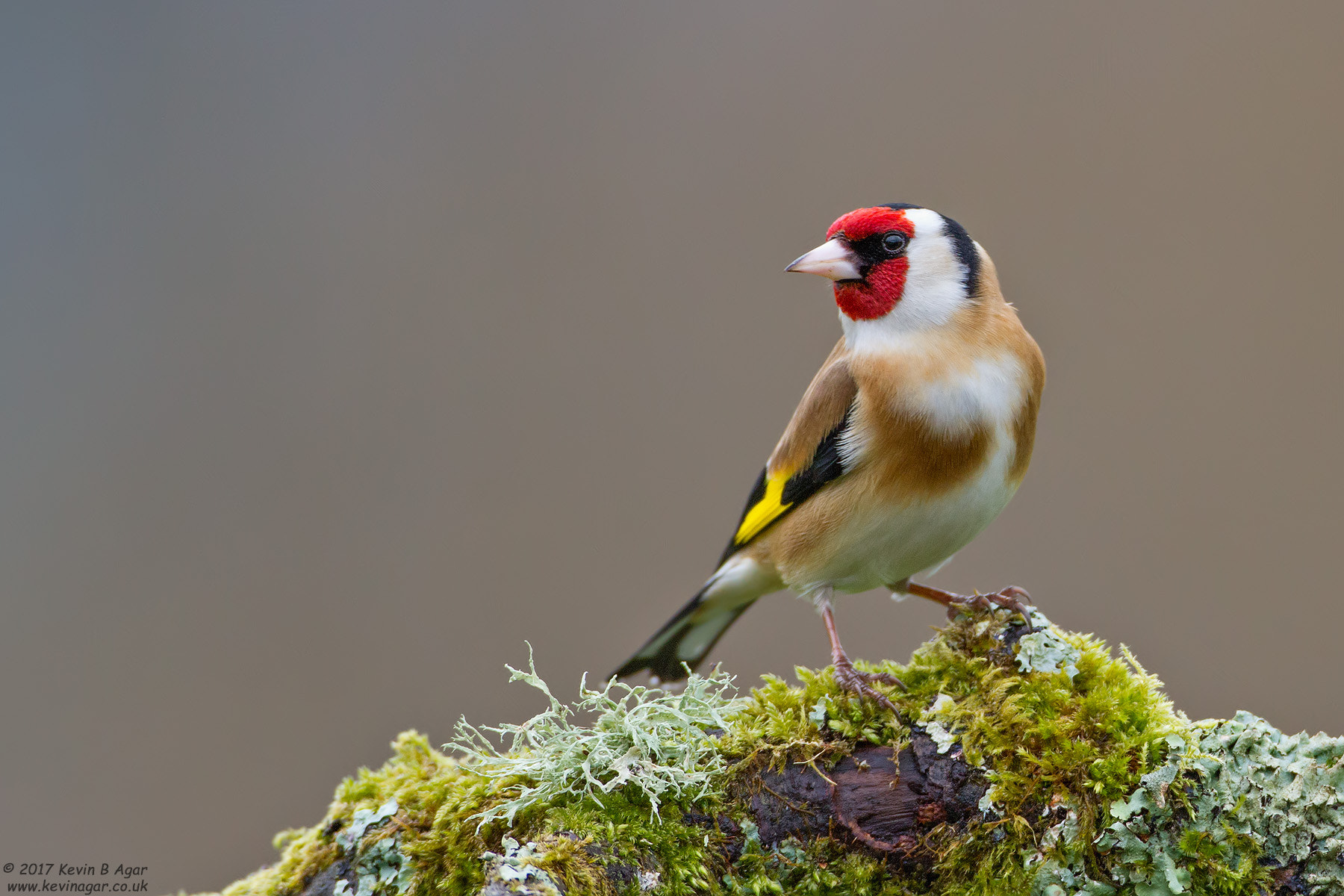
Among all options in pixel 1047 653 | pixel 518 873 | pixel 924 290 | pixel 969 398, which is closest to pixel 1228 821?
pixel 1047 653

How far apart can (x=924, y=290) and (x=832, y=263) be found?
0.28 meters

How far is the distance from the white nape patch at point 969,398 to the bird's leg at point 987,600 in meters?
0.45

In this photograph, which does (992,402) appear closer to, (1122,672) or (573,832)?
(1122,672)

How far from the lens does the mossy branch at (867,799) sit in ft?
6.55

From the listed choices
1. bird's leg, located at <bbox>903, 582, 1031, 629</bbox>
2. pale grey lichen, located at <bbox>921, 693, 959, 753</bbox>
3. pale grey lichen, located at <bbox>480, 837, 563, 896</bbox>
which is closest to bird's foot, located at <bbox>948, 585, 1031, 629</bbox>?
bird's leg, located at <bbox>903, 582, 1031, 629</bbox>

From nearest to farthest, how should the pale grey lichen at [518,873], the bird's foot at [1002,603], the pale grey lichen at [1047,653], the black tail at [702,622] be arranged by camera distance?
the pale grey lichen at [518,873], the pale grey lichen at [1047,653], the bird's foot at [1002,603], the black tail at [702,622]

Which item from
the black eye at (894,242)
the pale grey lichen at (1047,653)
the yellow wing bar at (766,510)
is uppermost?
the black eye at (894,242)

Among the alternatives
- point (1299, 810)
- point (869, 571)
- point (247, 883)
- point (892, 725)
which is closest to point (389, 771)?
point (247, 883)

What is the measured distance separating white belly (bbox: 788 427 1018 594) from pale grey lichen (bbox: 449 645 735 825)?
2.67 ft

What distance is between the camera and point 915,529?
9.60 ft

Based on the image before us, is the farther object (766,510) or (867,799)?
(766,510)

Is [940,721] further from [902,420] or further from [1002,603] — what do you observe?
[902,420]

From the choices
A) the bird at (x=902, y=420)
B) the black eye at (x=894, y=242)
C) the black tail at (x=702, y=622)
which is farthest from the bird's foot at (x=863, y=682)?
the black eye at (x=894, y=242)

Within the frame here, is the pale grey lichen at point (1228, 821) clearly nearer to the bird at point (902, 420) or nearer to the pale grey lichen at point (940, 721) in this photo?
the pale grey lichen at point (940, 721)
